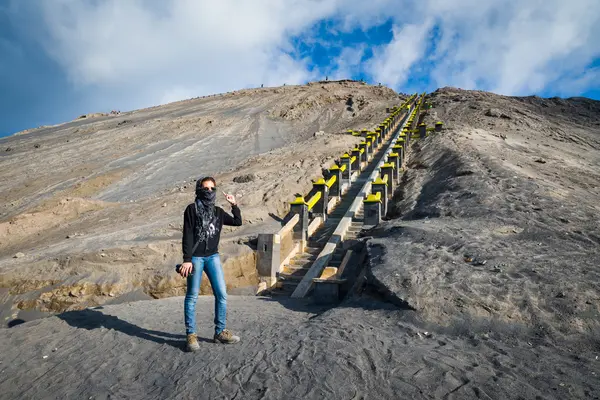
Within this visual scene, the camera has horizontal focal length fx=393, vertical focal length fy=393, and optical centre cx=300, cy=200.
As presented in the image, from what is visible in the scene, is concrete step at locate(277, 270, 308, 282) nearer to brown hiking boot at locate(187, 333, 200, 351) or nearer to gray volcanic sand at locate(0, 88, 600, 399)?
gray volcanic sand at locate(0, 88, 600, 399)

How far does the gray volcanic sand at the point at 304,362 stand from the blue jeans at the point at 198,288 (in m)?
0.30

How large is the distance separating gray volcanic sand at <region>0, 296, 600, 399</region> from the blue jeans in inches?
12.0

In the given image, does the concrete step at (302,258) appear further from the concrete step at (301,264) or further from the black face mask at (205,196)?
the black face mask at (205,196)

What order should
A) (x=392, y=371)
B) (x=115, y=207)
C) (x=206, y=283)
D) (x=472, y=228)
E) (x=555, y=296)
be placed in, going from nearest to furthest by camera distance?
(x=392, y=371) < (x=555, y=296) < (x=472, y=228) < (x=206, y=283) < (x=115, y=207)

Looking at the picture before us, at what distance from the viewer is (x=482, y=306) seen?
4465mm

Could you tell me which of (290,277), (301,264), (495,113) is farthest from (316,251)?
(495,113)

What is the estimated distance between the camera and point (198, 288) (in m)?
4.23

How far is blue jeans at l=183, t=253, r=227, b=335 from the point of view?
4.20 meters

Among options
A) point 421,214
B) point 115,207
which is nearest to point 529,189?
point 421,214

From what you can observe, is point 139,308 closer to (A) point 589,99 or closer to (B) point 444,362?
(B) point 444,362

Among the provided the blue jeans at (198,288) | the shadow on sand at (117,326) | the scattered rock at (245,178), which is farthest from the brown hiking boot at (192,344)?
the scattered rock at (245,178)

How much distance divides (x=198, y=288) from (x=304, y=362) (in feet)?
4.52

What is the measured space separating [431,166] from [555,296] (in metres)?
10.6

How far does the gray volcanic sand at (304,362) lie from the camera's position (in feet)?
10.4
